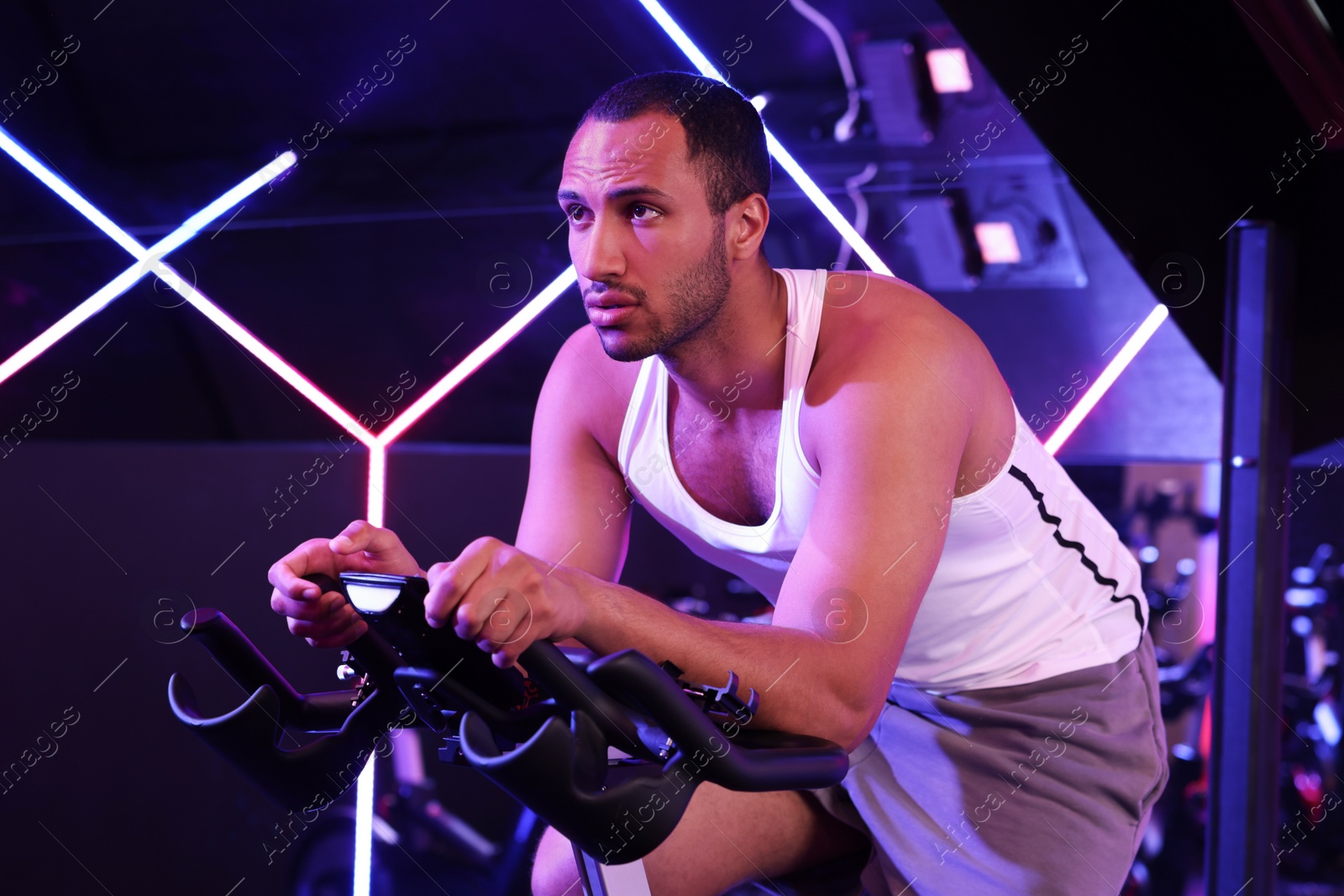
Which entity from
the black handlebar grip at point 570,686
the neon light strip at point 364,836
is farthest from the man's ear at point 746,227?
the neon light strip at point 364,836

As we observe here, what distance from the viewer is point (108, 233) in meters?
2.34

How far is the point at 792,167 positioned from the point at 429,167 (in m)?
0.88

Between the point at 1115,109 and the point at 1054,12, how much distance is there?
0.29 meters

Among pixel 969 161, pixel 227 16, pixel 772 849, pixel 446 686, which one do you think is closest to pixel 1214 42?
pixel 969 161

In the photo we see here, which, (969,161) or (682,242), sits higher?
(682,242)

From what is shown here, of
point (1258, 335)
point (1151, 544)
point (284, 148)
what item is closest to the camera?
point (1258, 335)

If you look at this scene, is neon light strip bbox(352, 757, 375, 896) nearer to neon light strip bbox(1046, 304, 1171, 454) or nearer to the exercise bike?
the exercise bike

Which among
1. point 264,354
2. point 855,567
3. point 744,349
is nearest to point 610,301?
point 744,349

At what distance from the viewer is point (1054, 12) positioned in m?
1.77

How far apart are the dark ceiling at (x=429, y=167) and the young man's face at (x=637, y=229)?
568 mm

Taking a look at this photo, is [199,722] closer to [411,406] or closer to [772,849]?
[772,849]

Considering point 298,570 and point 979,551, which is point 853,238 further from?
point 298,570

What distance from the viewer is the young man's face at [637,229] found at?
1.55 m

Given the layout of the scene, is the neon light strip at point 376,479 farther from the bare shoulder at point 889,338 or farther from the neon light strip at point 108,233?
the bare shoulder at point 889,338
